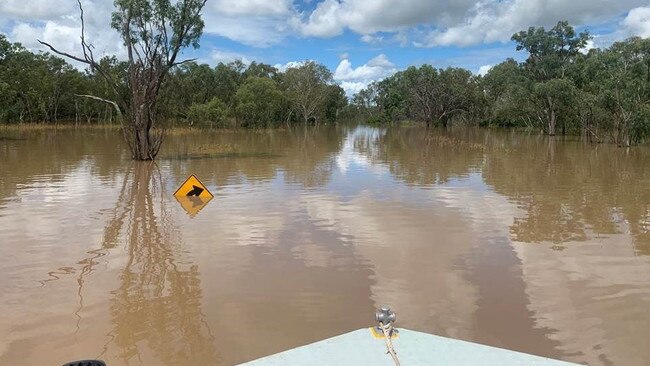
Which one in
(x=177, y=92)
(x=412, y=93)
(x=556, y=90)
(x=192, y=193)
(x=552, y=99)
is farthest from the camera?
(x=412, y=93)

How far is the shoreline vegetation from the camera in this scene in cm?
3422

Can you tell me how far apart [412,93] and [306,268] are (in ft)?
256

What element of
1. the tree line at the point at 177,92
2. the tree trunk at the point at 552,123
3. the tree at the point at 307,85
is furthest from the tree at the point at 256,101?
the tree trunk at the point at 552,123

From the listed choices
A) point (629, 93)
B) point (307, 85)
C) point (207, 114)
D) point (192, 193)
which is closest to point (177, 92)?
point (207, 114)

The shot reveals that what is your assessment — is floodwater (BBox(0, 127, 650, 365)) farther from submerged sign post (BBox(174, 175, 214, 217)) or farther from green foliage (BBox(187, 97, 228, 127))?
green foliage (BBox(187, 97, 228, 127))

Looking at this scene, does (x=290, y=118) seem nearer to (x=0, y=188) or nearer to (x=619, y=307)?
(x=0, y=188)

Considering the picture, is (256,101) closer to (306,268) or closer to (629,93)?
(629,93)

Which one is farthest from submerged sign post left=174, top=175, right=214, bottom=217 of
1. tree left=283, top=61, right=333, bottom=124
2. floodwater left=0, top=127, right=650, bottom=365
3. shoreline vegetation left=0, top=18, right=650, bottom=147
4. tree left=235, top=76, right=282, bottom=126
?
tree left=283, top=61, right=333, bottom=124

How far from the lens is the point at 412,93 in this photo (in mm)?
82250

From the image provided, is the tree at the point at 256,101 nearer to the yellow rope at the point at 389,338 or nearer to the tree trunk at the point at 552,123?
the tree trunk at the point at 552,123

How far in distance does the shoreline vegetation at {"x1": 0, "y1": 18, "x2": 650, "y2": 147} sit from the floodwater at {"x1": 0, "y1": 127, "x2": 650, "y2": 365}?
10.8 meters

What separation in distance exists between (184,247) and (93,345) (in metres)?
3.47

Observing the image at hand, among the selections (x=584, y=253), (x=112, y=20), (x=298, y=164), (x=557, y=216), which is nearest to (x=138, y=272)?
(x=584, y=253)

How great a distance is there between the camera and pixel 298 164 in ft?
70.9
